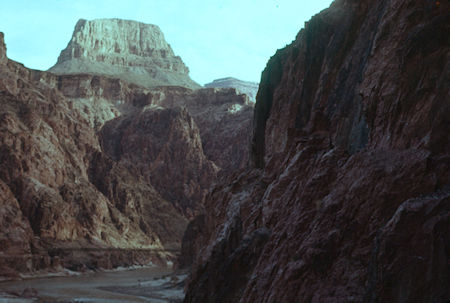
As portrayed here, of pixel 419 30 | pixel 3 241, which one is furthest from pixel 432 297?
pixel 3 241

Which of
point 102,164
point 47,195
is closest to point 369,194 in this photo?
point 47,195

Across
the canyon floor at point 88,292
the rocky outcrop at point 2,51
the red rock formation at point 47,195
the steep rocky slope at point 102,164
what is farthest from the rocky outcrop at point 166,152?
the canyon floor at point 88,292

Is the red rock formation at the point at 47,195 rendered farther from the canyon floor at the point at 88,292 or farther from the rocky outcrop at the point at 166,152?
the rocky outcrop at the point at 166,152

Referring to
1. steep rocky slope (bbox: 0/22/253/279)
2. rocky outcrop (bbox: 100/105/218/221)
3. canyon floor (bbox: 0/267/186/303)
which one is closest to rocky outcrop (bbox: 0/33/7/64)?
steep rocky slope (bbox: 0/22/253/279)

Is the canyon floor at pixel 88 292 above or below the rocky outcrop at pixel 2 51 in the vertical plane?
below

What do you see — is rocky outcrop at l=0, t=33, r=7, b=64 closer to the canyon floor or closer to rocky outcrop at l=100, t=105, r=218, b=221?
rocky outcrop at l=100, t=105, r=218, b=221

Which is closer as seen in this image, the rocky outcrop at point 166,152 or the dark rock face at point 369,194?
the dark rock face at point 369,194

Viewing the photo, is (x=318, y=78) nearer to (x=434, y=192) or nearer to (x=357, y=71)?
Answer: (x=357, y=71)

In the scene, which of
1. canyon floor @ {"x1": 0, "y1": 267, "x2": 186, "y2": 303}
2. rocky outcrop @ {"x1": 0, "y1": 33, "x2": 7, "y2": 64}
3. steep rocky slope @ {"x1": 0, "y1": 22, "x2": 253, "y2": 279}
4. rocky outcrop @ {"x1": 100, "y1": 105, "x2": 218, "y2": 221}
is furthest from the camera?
rocky outcrop @ {"x1": 100, "y1": 105, "x2": 218, "y2": 221}

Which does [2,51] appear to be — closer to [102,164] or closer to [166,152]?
[102,164]
